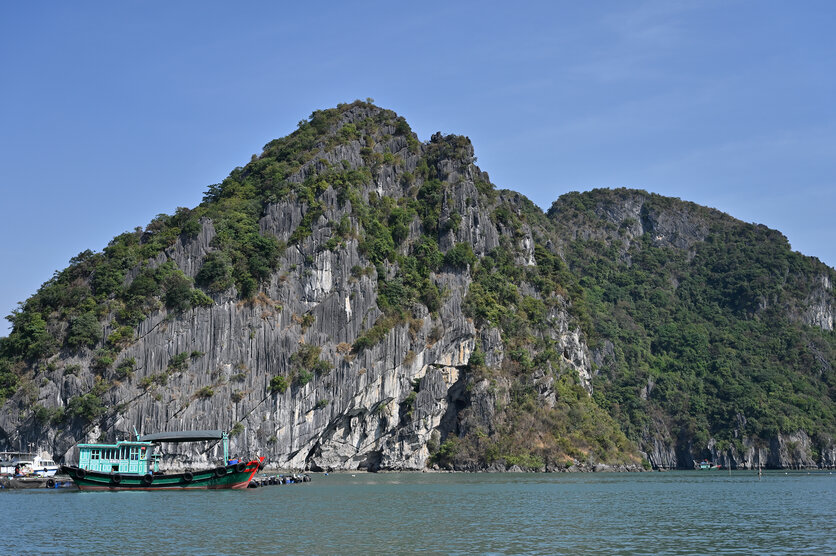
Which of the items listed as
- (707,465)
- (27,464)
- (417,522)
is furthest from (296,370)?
(707,465)

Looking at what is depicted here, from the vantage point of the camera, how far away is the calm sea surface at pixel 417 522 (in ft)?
104

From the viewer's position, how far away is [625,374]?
144 meters

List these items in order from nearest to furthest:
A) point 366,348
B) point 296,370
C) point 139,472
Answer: point 139,472 → point 296,370 → point 366,348

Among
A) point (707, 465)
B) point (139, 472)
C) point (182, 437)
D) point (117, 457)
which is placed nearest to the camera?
point (117, 457)

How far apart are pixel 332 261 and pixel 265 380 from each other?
17.3 m

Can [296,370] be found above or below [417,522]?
above

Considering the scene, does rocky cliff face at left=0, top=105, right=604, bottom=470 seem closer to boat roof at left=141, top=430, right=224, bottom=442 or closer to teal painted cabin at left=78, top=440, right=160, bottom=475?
boat roof at left=141, top=430, right=224, bottom=442

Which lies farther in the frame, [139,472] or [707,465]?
[707,465]

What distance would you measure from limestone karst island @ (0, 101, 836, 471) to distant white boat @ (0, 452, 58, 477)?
2857 millimetres

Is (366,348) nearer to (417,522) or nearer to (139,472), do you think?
(139,472)

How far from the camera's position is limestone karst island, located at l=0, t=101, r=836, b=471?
268 ft

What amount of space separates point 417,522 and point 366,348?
54402 millimetres

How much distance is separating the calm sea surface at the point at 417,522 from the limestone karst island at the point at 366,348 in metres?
24.1

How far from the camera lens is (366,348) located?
93.2 meters
